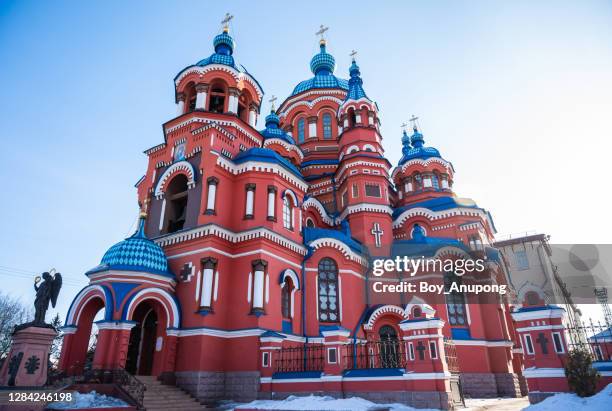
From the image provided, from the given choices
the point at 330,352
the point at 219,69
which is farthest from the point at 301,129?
the point at 330,352

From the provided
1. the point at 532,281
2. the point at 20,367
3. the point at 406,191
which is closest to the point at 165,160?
the point at 20,367

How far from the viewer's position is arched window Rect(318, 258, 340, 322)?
1455 centimetres

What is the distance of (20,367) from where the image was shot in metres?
8.13

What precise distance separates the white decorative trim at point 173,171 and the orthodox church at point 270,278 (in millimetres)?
60

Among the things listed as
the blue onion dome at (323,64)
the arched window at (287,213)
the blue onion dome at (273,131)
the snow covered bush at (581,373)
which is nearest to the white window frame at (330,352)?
the snow covered bush at (581,373)

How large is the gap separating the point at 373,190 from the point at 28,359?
14.4 metres

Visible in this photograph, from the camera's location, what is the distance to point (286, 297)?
1365cm

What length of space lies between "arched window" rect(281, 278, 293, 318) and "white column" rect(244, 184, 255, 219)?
8.47 feet

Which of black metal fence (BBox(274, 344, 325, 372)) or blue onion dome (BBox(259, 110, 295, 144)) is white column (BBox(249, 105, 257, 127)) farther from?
black metal fence (BBox(274, 344, 325, 372))

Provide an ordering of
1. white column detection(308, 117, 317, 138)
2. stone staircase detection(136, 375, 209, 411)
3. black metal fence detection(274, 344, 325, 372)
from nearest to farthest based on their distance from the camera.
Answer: stone staircase detection(136, 375, 209, 411)
black metal fence detection(274, 344, 325, 372)
white column detection(308, 117, 317, 138)

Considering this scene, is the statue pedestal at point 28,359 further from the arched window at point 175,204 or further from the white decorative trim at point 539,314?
the white decorative trim at point 539,314

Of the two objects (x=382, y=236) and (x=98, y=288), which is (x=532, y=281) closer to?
(x=382, y=236)

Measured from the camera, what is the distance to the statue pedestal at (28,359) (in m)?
8.07

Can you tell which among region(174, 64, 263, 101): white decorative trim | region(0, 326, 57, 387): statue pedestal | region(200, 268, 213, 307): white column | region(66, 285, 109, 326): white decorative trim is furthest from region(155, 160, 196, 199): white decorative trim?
region(0, 326, 57, 387): statue pedestal
